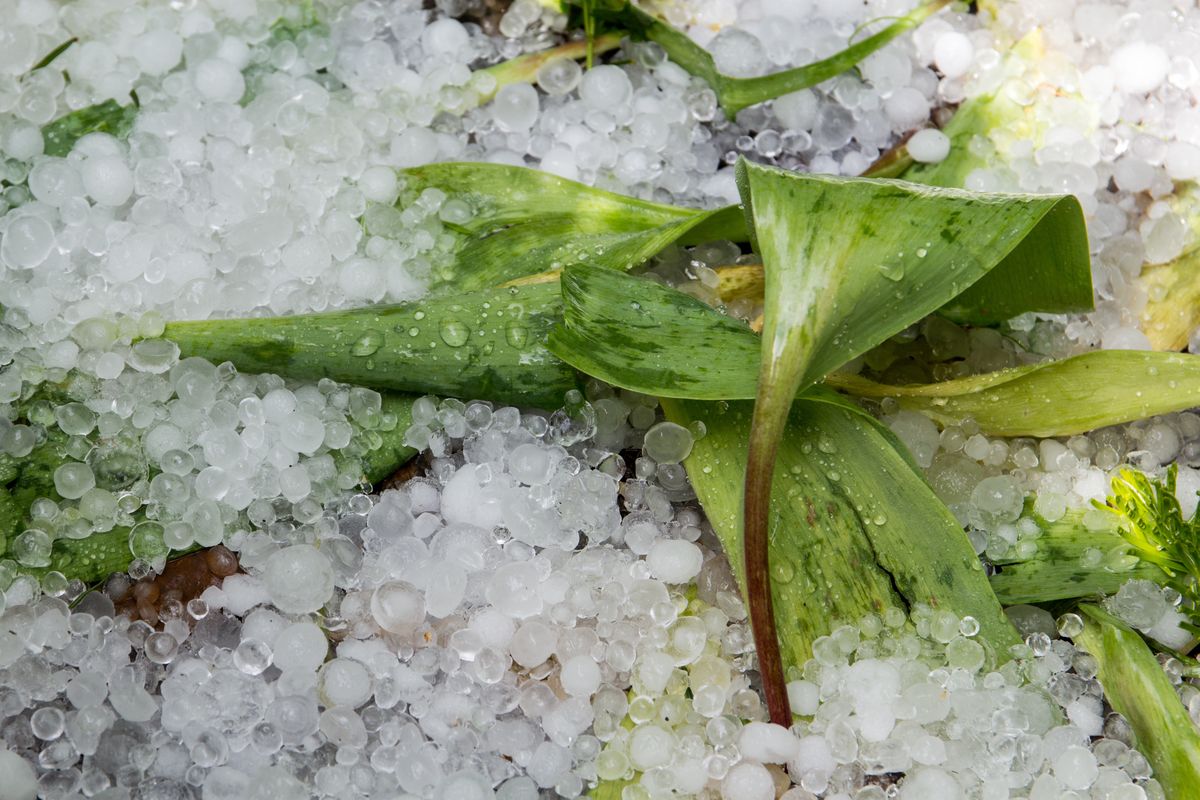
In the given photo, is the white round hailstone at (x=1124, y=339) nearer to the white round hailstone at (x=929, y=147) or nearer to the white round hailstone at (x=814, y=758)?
the white round hailstone at (x=929, y=147)

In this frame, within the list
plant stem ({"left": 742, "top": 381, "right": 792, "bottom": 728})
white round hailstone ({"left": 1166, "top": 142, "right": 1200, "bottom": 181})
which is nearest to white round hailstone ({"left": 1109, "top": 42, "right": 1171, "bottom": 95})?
white round hailstone ({"left": 1166, "top": 142, "right": 1200, "bottom": 181})

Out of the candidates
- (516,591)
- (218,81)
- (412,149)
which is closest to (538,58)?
(412,149)

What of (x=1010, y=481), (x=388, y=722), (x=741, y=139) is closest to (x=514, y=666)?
(x=388, y=722)

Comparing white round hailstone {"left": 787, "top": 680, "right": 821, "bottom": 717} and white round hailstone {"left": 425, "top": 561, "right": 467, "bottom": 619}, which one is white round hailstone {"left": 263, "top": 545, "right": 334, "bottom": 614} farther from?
white round hailstone {"left": 787, "top": 680, "right": 821, "bottom": 717}

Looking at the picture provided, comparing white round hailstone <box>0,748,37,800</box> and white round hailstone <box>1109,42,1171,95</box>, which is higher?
white round hailstone <box>1109,42,1171,95</box>

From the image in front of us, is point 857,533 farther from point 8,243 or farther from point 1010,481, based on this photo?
point 8,243

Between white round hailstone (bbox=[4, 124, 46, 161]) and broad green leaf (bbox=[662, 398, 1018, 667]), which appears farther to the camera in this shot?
white round hailstone (bbox=[4, 124, 46, 161])
